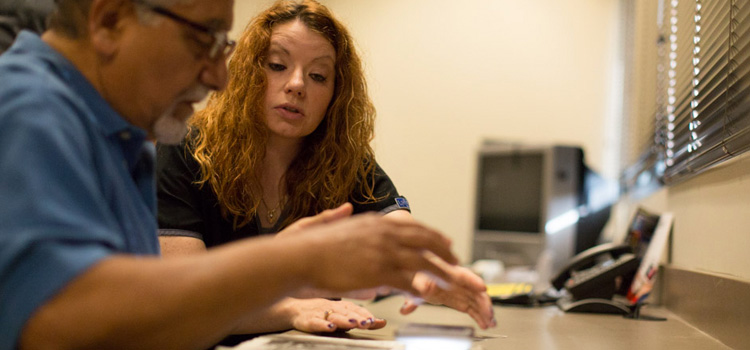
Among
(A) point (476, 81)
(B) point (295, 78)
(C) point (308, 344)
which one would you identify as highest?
(A) point (476, 81)

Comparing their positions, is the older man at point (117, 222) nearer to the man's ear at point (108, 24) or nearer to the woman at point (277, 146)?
the man's ear at point (108, 24)

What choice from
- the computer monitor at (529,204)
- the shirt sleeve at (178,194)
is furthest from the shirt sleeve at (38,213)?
the computer monitor at (529,204)

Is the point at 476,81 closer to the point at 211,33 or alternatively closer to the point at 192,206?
the point at 192,206

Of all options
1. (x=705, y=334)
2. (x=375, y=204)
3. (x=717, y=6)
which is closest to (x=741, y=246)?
(x=705, y=334)

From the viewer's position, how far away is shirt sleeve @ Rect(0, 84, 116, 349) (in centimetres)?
54

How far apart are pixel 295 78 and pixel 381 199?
0.34 meters

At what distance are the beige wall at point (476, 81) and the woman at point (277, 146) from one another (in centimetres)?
271

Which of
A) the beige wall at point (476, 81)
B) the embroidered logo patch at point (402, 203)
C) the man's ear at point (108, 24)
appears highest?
the beige wall at point (476, 81)

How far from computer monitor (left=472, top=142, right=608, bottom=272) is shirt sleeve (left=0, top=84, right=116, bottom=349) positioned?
7.92 ft

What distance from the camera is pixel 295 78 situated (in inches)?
56.2

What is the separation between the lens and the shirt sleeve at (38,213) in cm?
54

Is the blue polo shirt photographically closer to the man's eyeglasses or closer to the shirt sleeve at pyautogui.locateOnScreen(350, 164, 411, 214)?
the man's eyeglasses

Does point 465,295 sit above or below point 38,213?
below

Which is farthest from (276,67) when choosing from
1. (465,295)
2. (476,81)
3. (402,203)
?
(476,81)
